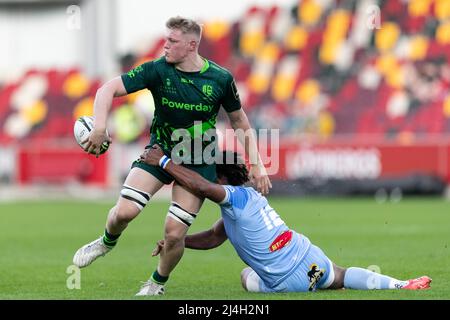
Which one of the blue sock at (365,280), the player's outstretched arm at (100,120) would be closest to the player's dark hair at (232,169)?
the player's outstretched arm at (100,120)

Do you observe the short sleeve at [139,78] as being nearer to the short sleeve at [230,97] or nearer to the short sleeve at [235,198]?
the short sleeve at [230,97]

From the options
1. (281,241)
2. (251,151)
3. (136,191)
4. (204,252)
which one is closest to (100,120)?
(136,191)

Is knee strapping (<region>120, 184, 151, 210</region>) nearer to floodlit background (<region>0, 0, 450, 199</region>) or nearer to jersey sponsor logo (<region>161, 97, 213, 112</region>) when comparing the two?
jersey sponsor logo (<region>161, 97, 213, 112</region>)

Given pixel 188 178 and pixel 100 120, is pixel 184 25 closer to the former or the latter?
pixel 100 120

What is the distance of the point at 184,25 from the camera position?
841cm

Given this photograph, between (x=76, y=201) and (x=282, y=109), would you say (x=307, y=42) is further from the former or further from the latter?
(x=76, y=201)

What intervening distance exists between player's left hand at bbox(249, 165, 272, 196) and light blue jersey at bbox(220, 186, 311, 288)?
0.33 meters

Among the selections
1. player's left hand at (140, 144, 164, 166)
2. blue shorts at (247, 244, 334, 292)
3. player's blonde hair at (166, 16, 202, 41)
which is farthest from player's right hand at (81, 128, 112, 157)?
blue shorts at (247, 244, 334, 292)

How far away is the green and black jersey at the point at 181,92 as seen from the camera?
8.52 meters

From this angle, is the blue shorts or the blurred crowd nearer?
the blue shorts

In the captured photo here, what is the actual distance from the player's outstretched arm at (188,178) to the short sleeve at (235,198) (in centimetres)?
3

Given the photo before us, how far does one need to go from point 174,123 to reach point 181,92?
0.90 feet

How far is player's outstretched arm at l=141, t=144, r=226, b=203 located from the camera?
322 inches
